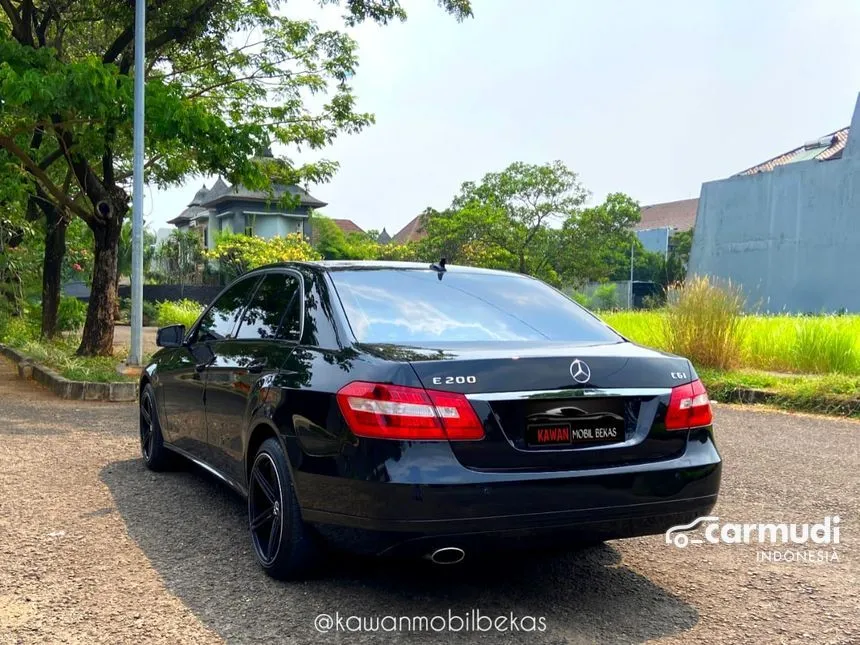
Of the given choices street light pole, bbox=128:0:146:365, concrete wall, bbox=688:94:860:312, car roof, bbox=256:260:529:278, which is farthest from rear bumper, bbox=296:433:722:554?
concrete wall, bbox=688:94:860:312

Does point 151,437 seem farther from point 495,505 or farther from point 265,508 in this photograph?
point 495,505

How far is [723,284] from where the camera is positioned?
12836 millimetres

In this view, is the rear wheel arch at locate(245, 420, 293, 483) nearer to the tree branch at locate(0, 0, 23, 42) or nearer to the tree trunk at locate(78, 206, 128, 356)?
the tree trunk at locate(78, 206, 128, 356)

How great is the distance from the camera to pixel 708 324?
12.2 meters

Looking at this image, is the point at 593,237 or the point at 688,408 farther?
the point at 593,237

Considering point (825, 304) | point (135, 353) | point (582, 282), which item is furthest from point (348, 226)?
point (135, 353)

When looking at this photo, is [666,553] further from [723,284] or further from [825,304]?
[825,304]

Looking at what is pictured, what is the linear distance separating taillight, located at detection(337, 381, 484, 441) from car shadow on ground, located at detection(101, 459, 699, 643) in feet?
2.66

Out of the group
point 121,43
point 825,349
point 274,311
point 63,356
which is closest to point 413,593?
point 274,311

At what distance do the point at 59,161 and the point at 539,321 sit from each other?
1637 centimetres

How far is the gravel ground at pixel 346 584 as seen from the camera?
338cm

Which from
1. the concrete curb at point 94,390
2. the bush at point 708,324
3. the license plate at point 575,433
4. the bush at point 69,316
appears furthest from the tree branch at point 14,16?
the license plate at point 575,433

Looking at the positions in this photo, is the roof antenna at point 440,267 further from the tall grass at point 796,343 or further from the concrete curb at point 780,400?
the tall grass at point 796,343

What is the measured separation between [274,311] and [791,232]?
30.5 metres
